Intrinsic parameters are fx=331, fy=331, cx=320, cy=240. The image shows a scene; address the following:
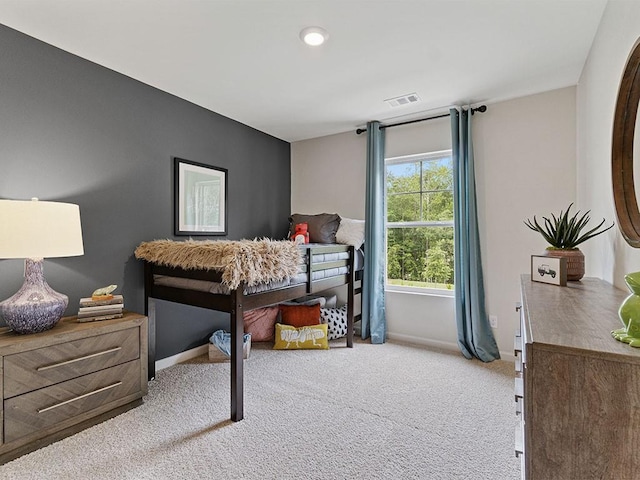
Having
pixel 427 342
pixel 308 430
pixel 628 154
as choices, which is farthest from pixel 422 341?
pixel 628 154

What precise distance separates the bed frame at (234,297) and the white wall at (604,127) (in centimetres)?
193

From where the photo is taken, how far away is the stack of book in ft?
6.91

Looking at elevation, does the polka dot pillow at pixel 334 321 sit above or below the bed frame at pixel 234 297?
below

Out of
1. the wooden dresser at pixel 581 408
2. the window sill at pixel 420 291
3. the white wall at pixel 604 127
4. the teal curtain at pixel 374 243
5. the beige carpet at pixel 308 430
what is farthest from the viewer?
the teal curtain at pixel 374 243

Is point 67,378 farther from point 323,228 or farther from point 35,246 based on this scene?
point 323,228

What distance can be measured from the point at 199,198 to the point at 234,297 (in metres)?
1.40

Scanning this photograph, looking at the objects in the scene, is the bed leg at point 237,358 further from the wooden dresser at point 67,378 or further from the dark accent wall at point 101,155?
the dark accent wall at point 101,155

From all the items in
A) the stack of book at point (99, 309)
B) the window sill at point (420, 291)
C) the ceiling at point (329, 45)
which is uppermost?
the ceiling at point (329, 45)

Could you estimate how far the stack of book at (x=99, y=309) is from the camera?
2.11 m

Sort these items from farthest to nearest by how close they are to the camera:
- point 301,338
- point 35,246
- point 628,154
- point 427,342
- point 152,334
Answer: point 427,342
point 301,338
point 152,334
point 35,246
point 628,154

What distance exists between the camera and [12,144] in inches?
79.1

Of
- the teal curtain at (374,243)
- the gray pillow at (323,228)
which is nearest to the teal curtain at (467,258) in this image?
the teal curtain at (374,243)

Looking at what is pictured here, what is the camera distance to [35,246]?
1736mm

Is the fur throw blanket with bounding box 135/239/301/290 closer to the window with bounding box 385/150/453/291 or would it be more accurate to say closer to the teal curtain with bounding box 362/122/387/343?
the teal curtain with bounding box 362/122/387/343
